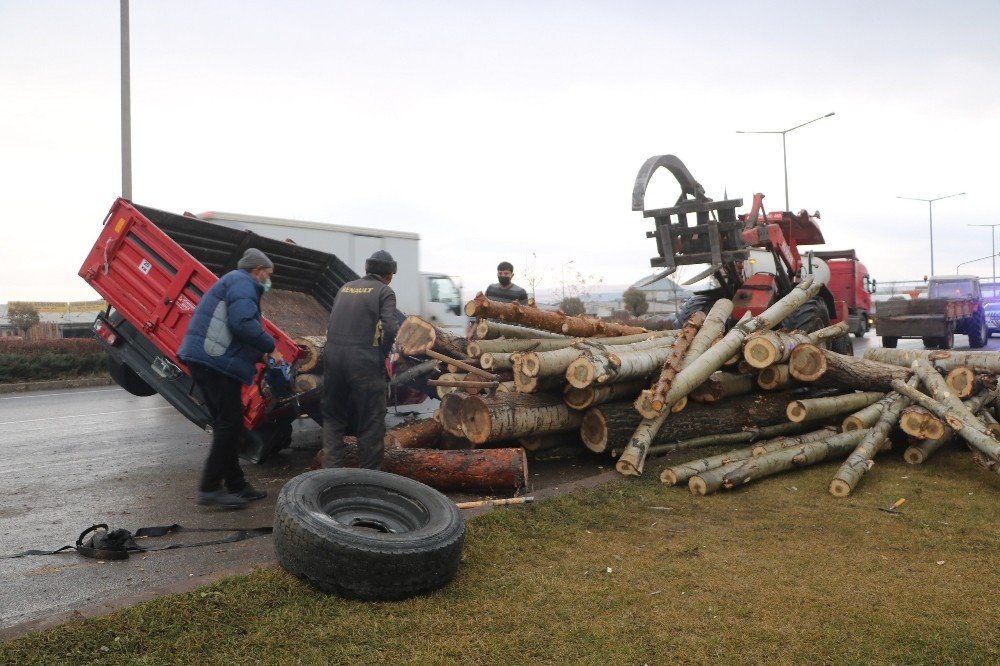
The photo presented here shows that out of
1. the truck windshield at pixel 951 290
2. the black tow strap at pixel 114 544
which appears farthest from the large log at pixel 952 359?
the truck windshield at pixel 951 290

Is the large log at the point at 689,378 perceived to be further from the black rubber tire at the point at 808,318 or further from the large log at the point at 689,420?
the black rubber tire at the point at 808,318

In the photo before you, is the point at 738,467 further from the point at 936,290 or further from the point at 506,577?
the point at 936,290

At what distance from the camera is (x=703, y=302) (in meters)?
12.9

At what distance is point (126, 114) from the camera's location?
15625 mm

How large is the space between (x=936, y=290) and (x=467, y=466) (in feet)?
86.5

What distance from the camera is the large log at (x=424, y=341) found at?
26.6ft

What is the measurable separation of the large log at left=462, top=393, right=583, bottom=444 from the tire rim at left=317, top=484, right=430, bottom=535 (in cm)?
226

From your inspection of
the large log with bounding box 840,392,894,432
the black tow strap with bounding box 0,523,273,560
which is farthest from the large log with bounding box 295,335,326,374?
the large log with bounding box 840,392,894,432

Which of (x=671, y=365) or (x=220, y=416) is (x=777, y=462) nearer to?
(x=671, y=365)

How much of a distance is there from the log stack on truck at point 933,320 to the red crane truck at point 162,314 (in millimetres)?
19991

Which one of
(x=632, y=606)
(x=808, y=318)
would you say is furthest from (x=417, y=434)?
(x=808, y=318)

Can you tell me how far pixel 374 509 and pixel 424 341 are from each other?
3.60 meters

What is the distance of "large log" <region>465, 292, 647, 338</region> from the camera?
306 inches

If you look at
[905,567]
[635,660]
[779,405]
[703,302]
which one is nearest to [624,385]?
[779,405]
